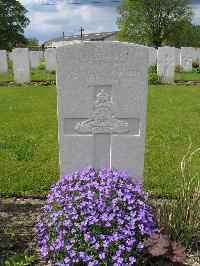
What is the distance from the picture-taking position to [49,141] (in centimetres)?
693

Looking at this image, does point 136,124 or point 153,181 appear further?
point 153,181

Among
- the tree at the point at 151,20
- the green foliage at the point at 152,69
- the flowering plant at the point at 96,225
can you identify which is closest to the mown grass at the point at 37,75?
the green foliage at the point at 152,69

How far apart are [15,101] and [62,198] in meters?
8.43

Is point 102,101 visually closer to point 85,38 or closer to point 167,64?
point 167,64

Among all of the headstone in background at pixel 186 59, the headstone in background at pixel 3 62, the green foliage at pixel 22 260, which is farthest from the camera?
the headstone in background at pixel 186 59

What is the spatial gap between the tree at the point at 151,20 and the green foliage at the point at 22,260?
41682mm

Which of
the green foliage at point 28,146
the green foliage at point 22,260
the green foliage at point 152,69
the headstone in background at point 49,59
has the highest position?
the headstone in background at point 49,59

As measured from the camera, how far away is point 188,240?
331 cm

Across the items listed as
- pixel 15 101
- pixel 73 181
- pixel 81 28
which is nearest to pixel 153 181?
pixel 73 181

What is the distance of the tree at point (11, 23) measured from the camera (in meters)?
46.3

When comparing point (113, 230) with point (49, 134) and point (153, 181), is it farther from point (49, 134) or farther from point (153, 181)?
point (49, 134)

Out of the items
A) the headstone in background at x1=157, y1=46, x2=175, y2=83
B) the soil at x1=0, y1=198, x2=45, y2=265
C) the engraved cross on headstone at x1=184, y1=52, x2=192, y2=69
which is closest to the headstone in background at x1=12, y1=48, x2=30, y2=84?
the headstone in background at x1=157, y1=46, x2=175, y2=83

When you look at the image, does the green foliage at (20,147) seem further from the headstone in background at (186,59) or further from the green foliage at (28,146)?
the headstone in background at (186,59)

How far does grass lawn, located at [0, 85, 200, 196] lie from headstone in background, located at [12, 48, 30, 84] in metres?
3.81
